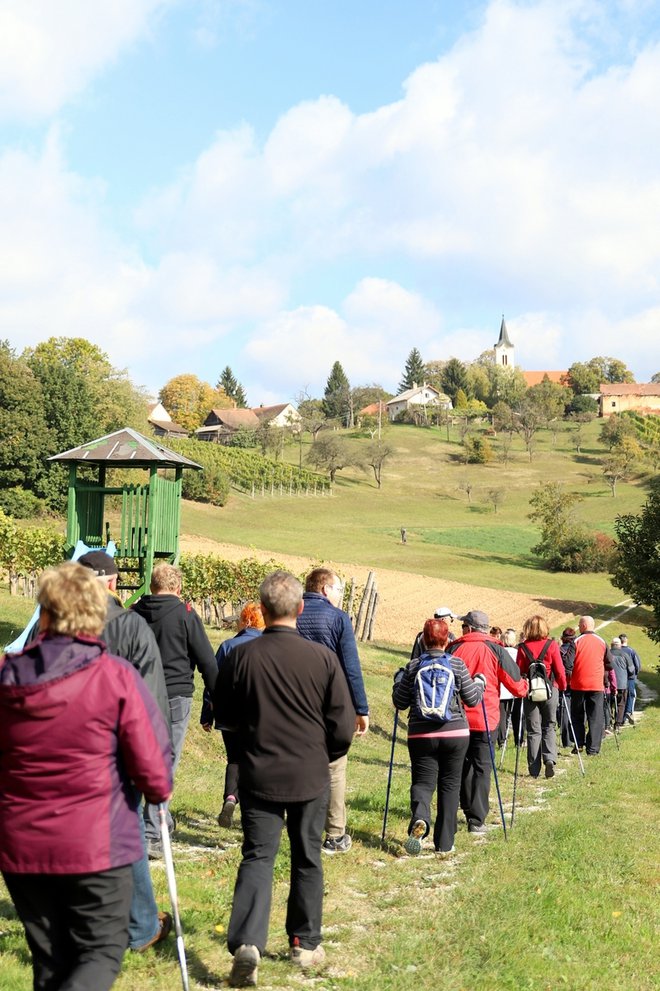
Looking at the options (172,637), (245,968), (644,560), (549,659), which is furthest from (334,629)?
(644,560)

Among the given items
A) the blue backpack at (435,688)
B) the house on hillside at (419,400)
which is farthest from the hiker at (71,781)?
the house on hillside at (419,400)

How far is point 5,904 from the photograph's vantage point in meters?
5.81

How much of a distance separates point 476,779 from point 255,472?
75.9m

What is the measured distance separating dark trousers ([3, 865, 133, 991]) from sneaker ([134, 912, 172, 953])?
154 cm

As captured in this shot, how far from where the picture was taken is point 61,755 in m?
3.50

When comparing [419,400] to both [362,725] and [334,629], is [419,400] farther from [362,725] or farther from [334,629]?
[362,725]

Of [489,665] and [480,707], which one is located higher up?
[489,665]

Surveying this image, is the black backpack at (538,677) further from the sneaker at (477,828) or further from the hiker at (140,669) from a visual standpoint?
the hiker at (140,669)

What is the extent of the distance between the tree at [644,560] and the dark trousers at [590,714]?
18493mm

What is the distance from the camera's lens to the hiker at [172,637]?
6.84 m

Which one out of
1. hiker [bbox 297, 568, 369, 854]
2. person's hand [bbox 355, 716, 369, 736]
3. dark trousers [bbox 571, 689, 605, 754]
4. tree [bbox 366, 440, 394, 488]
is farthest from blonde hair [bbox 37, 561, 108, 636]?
tree [bbox 366, 440, 394, 488]

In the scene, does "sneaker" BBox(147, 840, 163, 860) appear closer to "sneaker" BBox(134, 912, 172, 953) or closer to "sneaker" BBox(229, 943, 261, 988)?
"sneaker" BBox(134, 912, 172, 953)

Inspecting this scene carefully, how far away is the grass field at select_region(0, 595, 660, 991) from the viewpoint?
16.8 feet

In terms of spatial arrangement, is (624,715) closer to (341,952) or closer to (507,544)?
(341,952)
